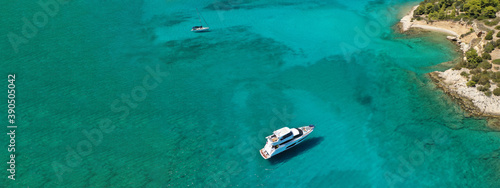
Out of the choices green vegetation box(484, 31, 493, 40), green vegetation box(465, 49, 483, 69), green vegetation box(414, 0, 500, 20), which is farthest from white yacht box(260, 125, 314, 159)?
green vegetation box(414, 0, 500, 20)

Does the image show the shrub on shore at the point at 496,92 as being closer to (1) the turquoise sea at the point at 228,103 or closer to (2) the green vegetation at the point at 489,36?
(1) the turquoise sea at the point at 228,103

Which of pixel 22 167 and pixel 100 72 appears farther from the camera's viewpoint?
pixel 100 72

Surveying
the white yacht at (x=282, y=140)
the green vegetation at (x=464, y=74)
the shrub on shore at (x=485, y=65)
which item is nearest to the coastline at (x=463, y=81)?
the green vegetation at (x=464, y=74)

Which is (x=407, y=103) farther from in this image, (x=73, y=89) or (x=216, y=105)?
(x=73, y=89)

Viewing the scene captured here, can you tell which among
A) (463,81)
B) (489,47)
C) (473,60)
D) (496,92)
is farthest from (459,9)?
(496,92)

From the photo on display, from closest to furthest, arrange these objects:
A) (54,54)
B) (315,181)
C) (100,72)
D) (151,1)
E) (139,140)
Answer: (315,181)
(139,140)
(100,72)
(54,54)
(151,1)

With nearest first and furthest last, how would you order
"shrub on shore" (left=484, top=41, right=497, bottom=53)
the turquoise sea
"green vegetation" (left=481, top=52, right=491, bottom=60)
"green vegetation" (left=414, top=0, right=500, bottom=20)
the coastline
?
the turquoise sea
the coastline
"green vegetation" (left=481, top=52, right=491, bottom=60)
"shrub on shore" (left=484, top=41, right=497, bottom=53)
"green vegetation" (left=414, top=0, right=500, bottom=20)

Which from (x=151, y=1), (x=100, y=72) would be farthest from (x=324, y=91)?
(x=151, y=1)

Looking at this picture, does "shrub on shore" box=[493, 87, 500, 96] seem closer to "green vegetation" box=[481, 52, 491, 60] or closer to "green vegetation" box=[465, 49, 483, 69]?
"green vegetation" box=[465, 49, 483, 69]
